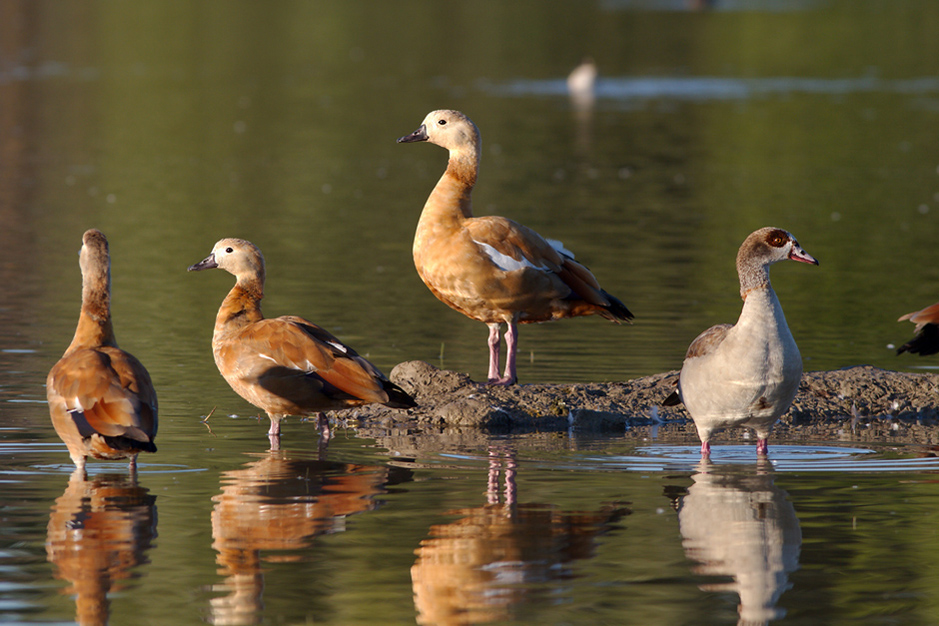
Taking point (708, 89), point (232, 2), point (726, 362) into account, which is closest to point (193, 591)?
point (726, 362)

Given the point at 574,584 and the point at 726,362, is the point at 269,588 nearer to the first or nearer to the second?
the point at 574,584

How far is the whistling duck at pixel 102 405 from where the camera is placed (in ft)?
27.2

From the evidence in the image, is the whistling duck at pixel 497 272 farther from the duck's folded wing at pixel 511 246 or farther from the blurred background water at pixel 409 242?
the blurred background water at pixel 409 242

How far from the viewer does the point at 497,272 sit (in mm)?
11258

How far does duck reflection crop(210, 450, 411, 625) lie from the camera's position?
22.6ft

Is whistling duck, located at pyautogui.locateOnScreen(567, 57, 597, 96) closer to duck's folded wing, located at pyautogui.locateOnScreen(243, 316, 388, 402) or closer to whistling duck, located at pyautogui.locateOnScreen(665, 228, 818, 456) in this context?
duck's folded wing, located at pyautogui.locateOnScreen(243, 316, 388, 402)

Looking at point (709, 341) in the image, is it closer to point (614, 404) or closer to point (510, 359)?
point (614, 404)

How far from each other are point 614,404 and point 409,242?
10.3 metres

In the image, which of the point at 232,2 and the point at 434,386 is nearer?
the point at 434,386

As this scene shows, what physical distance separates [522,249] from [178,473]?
11.6 ft

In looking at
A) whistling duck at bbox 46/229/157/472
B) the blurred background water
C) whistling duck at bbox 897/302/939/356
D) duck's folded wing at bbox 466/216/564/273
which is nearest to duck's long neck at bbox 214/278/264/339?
the blurred background water

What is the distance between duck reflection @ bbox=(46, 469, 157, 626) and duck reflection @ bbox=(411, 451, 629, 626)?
4.63 ft

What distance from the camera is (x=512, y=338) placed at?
1154 cm

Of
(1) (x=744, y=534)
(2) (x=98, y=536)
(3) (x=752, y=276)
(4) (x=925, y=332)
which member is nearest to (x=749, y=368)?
(3) (x=752, y=276)
